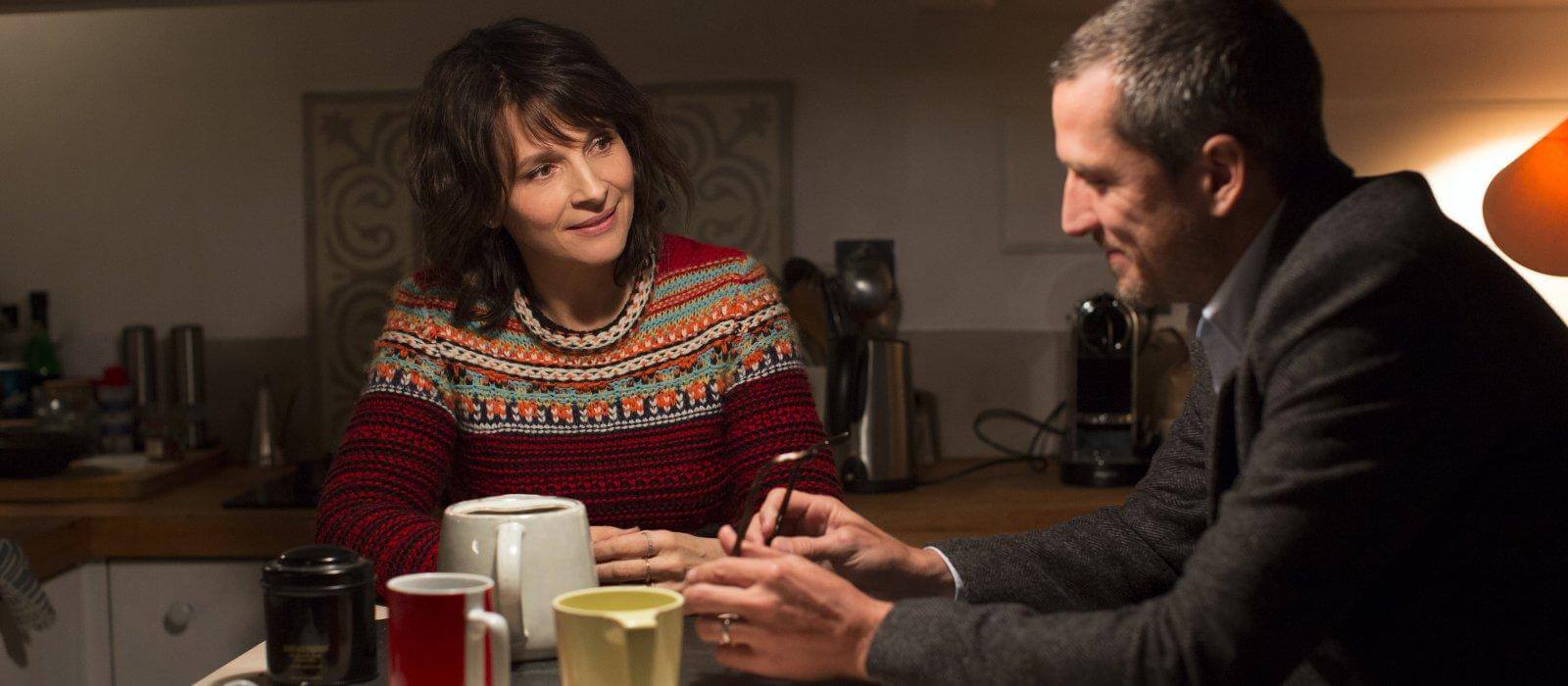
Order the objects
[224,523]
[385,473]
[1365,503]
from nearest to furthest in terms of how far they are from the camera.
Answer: [1365,503], [385,473], [224,523]

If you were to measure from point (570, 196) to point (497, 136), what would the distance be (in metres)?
0.11

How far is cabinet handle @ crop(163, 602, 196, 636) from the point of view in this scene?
7.61 ft

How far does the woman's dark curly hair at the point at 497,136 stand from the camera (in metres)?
1.59

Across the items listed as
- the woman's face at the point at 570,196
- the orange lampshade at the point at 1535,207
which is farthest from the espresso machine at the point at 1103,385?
the woman's face at the point at 570,196

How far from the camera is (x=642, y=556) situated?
1350 mm

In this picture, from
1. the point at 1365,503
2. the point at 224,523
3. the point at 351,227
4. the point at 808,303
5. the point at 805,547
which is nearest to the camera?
the point at 1365,503

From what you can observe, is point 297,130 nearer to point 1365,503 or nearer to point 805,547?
point 805,547

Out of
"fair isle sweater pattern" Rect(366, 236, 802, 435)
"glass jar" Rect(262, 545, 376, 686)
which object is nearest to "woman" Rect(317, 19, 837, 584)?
"fair isle sweater pattern" Rect(366, 236, 802, 435)

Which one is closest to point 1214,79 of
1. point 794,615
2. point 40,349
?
point 794,615

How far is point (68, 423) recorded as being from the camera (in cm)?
263

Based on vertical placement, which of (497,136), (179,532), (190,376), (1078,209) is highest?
(497,136)

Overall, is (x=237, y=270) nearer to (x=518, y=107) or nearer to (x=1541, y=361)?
(x=518, y=107)

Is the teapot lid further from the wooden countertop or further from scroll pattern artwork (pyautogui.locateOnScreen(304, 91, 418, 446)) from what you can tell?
scroll pattern artwork (pyautogui.locateOnScreen(304, 91, 418, 446))

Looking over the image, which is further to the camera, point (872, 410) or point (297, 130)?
point (297, 130)
